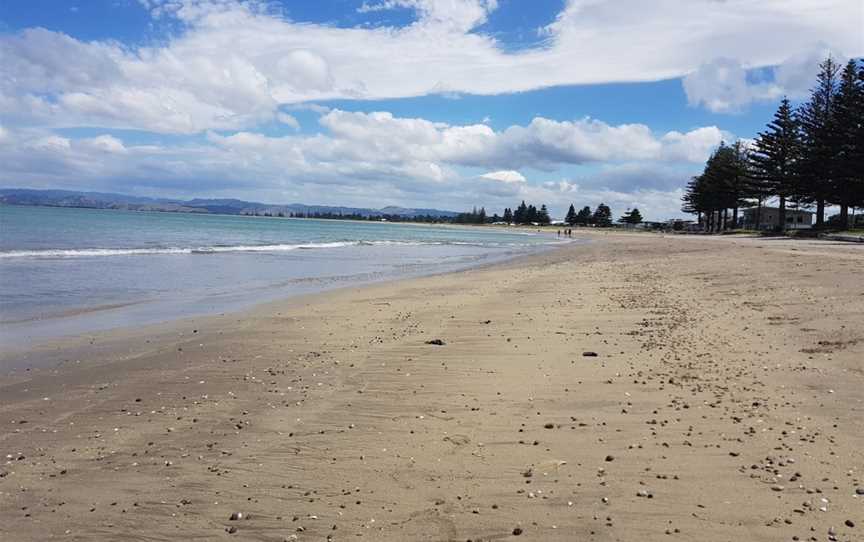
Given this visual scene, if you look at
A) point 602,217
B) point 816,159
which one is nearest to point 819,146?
point 816,159

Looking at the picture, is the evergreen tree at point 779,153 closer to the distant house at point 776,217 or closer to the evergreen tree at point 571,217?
the distant house at point 776,217

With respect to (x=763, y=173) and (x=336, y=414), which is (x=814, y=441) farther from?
(x=763, y=173)

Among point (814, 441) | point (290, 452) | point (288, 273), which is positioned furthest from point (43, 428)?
point (288, 273)

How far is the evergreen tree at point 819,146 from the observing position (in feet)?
167

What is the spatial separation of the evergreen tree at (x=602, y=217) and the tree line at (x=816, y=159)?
9302 cm

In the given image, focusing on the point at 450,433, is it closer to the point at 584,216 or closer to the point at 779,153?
the point at 779,153

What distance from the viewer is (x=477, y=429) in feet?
17.8

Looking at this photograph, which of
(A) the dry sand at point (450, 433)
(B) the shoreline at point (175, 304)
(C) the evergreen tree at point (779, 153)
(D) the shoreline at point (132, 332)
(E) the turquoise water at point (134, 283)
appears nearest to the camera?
(A) the dry sand at point (450, 433)

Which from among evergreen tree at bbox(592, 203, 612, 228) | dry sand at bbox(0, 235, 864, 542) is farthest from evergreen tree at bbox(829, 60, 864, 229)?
evergreen tree at bbox(592, 203, 612, 228)

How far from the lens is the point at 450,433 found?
210 inches

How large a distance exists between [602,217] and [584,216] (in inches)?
282

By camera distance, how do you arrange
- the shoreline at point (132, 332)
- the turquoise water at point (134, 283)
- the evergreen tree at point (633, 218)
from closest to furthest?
the shoreline at point (132, 332) → the turquoise water at point (134, 283) → the evergreen tree at point (633, 218)

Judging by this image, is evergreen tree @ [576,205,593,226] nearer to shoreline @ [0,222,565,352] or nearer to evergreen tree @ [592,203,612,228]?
evergreen tree @ [592,203,612,228]

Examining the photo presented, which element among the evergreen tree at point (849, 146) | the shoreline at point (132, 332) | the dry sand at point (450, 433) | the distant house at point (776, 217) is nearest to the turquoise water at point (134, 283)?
the shoreline at point (132, 332)
